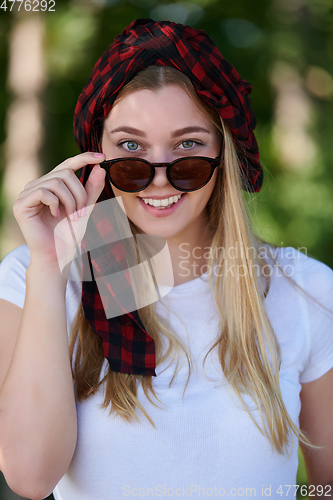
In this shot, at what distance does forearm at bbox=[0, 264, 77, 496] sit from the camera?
1364 mm

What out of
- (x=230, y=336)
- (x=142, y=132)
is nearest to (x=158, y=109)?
(x=142, y=132)

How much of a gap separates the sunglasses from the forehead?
0.14 m

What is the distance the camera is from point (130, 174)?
1.59m

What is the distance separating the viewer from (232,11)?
10.2 feet

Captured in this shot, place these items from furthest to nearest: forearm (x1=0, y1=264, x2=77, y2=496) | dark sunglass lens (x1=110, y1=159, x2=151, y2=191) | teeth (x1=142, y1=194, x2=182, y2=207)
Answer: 1. teeth (x1=142, y1=194, x2=182, y2=207)
2. dark sunglass lens (x1=110, y1=159, x2=151, y2=191)
3. forearm (x1=0, y1=264, x2=77, y2=496)

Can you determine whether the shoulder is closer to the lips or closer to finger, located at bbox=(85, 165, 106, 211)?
finger, located at bbox=(85, 165, 106, 211)

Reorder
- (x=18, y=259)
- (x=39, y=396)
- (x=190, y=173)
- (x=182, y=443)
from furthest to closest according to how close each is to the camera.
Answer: (x=18, y=259) → (x=190, y=173) → (x=182, y=443) → (x=39, y=396)

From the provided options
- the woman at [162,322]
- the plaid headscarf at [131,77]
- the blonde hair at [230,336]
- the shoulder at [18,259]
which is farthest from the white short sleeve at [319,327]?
the shoulder at [18,259]

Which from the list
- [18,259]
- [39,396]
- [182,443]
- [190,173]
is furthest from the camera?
[18,259]

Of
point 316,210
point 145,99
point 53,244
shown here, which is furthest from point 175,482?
point 316,210

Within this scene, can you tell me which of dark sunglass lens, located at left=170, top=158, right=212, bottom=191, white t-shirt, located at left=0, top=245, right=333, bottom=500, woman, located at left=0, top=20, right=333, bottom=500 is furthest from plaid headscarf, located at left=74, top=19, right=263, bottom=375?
dark sunglass lens, located at left=170, top=158, right=212, bottom=191

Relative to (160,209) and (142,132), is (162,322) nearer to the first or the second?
(160,209)

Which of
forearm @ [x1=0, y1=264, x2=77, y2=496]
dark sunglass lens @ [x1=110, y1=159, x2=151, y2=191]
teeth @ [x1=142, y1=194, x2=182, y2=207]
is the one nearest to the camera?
forearm @ [x1=0, y1=264, x2=77, y2=496]

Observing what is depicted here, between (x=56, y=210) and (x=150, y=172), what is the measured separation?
0.39 m
